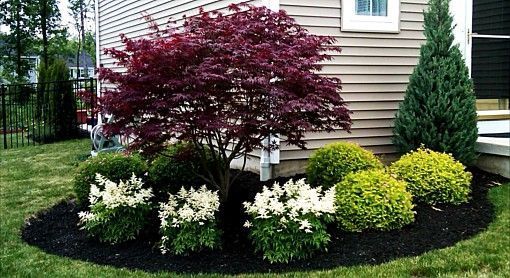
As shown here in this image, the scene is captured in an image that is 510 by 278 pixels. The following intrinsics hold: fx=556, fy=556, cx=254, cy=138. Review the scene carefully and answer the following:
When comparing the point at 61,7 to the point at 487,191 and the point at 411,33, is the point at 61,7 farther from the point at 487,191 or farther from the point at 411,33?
the point at 487,191

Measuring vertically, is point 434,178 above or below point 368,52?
below

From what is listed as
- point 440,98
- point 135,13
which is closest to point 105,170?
point 440,98

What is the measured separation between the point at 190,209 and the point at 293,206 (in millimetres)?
757

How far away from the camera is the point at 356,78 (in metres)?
6.09

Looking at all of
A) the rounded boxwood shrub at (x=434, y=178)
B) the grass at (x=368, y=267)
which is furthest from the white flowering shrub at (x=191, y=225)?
the rounded boxwood shrub at (x=434, y=178)

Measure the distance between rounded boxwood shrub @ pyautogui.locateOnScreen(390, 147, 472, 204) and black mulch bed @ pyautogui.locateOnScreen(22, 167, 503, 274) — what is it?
0.33ft

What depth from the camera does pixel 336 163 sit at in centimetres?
509

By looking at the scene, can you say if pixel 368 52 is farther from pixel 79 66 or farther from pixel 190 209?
pixel 79 66

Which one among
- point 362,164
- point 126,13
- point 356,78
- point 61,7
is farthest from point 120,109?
point 61,7

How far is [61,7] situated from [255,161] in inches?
599

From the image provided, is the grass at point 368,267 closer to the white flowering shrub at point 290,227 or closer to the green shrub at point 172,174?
the white flowering shrub at point 290,227

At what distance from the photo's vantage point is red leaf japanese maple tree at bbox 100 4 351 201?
3990mm

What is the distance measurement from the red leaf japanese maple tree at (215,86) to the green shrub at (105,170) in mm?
1180

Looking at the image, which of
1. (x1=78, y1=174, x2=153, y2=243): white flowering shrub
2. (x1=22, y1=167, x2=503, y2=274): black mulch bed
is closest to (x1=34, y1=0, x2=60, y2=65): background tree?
(x1=22, y1=167, x2=503, y2=274): black mulch bed
